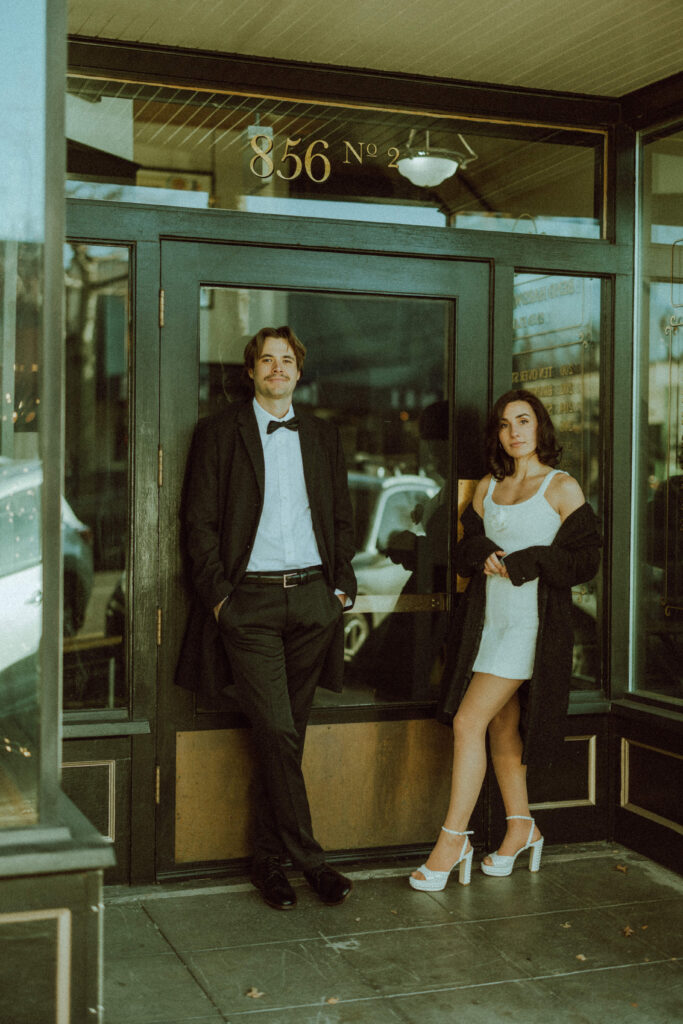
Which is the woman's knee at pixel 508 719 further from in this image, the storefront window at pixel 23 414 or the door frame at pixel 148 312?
the storefront window at pixel 23 414

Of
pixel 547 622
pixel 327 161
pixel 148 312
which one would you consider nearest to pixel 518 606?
pixel 547 622

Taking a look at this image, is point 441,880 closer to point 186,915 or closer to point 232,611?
point 186,915

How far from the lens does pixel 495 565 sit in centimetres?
436

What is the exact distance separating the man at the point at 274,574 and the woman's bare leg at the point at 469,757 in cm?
41

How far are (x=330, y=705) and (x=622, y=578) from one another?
1.40 metres

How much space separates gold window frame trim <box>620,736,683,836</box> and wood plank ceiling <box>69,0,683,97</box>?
2778 millimetres

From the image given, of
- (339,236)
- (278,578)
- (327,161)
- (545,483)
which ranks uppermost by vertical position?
(327,161)

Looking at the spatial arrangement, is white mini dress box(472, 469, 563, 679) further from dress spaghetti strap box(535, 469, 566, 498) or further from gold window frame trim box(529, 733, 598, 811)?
gold window frame trim box(529, 733, 598, 811)

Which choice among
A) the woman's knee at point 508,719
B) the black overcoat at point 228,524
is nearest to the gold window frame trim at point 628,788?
the woman's knee at point 508,719

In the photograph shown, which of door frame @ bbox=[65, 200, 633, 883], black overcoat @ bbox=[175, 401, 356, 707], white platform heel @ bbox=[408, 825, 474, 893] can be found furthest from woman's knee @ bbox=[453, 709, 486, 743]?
door frame @ bbox=[65, 200, 633, 883]

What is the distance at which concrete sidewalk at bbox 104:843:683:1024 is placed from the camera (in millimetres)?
3422

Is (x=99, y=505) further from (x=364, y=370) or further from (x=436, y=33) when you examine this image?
(x=436, y=33)

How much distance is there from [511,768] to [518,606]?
2.28ft

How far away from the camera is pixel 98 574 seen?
4.49 m
